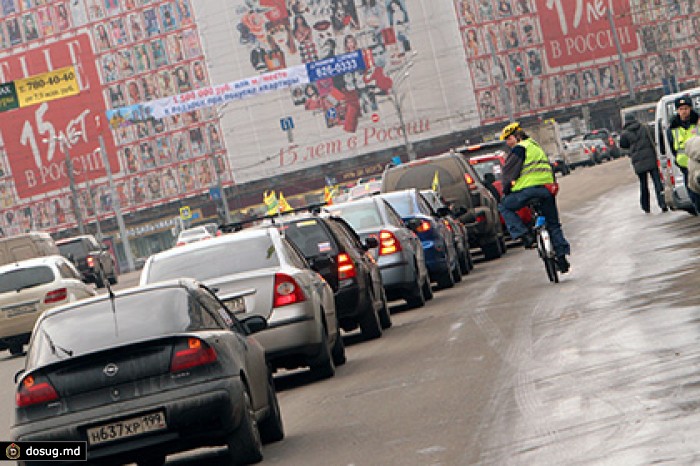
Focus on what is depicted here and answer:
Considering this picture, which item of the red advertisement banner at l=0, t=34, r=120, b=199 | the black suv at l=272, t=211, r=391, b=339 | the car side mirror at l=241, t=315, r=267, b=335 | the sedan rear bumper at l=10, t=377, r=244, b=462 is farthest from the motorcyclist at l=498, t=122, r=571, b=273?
the red advertisement banner at l=0, t=34, r=120, b=199

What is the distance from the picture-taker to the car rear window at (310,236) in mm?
17406

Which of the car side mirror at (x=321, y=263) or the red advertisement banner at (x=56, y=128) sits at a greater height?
the red advertisement banner at (x=56, y=128)

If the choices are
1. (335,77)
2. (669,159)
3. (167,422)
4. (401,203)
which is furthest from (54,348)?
(335,77)

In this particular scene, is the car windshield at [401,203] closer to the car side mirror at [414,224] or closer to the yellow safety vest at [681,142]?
the car side mirror at [414,224]

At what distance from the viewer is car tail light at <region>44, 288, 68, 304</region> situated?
29.5 metres

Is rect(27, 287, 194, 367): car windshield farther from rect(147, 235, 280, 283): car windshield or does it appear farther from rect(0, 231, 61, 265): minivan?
rect(0, 231, 61, 265): minivan

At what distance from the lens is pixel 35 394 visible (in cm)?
919

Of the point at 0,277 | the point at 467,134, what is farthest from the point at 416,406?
the point at 467,134

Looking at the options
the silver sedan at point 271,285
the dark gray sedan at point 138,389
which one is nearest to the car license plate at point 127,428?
the dark gray sedan at point 138,389

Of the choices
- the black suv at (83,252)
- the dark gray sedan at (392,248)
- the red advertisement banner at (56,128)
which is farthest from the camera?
the red advertisement banner at (56,128)

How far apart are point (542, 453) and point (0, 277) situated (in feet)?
75.9

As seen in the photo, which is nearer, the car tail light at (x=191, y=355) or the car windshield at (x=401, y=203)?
the car tail light at (x=191, y=355)

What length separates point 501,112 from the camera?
134750mm

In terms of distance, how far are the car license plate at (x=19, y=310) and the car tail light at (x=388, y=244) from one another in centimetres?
1057
